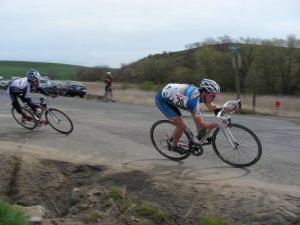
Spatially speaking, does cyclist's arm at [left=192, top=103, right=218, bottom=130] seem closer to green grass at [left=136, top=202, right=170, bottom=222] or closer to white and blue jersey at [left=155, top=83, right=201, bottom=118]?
white and blue jersey at [left=155, top=83, right=201, bottom=118]

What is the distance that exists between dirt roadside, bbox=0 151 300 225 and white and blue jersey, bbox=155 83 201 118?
1.16m

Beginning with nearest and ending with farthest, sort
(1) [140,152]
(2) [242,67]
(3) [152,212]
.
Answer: (3) [152,212]
(1) [140,152]
(2) [242,67]

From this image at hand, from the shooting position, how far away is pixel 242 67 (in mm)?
64375

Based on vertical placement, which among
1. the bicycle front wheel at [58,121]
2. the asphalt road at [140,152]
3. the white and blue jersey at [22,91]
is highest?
the white and blue jersey at [22,91]

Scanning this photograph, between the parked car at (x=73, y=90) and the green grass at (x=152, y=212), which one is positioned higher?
the green grass at (x=152, y=212)

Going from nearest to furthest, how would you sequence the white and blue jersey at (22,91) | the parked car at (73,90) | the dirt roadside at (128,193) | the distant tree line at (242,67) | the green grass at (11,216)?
the green grass at (11,216), the dirt roadside at (128,193), the white and blue jersey at (22,91), the parked car at (73,90), the distant tree line at (242,67)

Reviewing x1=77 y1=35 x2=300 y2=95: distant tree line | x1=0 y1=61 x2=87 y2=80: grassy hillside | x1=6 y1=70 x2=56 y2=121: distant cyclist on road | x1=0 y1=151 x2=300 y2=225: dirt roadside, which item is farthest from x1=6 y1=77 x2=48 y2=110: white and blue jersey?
x1=0 y1=61 x2=87 y2=80: grassy hillside

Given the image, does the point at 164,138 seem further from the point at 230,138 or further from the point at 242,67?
the point at 242,67

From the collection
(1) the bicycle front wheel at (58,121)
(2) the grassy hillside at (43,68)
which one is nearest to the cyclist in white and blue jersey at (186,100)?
(1) the bicycle front wheel at (58,121)

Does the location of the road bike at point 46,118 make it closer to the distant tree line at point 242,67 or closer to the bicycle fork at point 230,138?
the bicycle fork at point 230,138

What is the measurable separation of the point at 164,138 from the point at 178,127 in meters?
0.69

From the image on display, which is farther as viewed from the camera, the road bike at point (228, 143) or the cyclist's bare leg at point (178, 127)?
the cyclist's bare leg at point (178, 127)

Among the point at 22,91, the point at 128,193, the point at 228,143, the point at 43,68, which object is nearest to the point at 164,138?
the point at 228,143

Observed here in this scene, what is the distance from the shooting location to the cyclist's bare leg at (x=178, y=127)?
31.4 ft
